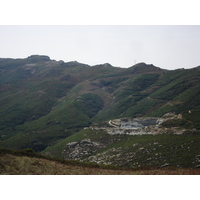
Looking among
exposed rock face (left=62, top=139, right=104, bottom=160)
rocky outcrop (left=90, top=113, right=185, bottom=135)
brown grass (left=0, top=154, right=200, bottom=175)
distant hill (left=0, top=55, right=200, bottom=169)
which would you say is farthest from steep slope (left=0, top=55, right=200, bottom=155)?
brown grass (left=0, top=154, right=200, bottom=175)

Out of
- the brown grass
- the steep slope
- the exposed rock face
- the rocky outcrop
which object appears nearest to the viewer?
the brown grass

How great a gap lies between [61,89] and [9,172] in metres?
171

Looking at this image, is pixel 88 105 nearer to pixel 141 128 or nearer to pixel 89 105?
pixel 89 105

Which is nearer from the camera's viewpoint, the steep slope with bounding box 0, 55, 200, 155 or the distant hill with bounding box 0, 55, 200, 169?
the distant hill with bounding box 0, 55, 200, 169

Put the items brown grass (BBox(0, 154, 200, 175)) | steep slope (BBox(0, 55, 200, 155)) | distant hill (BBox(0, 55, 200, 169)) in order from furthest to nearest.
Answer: steep slope (BBox(0, 55, 200, 155))
distant hill (BBox(0, 55, 200, 169))
brown grass (BBox(0, 154, 200, 175))

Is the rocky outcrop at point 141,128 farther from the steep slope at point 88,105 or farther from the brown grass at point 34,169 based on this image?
the brown grass at point 34,169

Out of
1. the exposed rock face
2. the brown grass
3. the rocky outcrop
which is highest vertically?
the rocky outcrop

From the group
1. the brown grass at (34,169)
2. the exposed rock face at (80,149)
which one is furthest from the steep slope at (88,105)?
the brown grass at (34,169)

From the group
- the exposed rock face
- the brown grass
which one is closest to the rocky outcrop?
the exposed rock face

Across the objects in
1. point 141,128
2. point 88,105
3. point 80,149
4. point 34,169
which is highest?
point 88,105

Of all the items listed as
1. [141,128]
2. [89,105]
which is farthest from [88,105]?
[141,128]

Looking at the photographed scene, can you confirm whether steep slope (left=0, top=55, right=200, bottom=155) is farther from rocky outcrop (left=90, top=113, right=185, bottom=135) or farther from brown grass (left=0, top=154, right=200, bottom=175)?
brown grass (left=0, top=154, right=200, bottom=175)

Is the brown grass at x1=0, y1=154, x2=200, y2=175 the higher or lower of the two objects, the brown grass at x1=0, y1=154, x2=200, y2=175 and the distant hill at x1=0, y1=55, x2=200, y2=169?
the lower

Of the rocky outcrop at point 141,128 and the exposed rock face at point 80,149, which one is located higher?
the rocky outcrop at point 141,128
